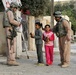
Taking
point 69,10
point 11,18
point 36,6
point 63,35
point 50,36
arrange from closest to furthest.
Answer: point 11,18 < point 63,35 < point 50,36 < point 36,6 < point 69,10

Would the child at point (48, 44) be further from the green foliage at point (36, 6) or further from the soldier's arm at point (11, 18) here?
the green foliage at point (36, 6)

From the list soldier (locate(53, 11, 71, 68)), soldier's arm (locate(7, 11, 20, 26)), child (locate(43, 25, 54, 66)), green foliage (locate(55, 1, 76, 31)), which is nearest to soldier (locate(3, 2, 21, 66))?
soldier's arm (locate(7, 11, 20, 26))

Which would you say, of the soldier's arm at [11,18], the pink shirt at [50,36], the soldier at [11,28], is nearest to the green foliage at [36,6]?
the pink shirt at [50,36]

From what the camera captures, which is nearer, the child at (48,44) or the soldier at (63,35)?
the soldier at (63,35)

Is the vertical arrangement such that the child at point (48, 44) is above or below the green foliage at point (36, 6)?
below

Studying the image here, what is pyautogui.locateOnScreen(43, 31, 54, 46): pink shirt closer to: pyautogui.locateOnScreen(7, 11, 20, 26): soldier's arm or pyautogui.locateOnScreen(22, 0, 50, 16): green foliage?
pyautogui.locateOnScreen(7, 11, 20, 26): soldier's arm

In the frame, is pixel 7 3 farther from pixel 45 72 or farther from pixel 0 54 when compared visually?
pixel 45 72

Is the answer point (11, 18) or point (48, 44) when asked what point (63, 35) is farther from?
point (11, 18)

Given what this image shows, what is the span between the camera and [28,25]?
647 inches

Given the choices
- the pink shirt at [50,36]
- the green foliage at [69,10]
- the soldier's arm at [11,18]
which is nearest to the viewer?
the soldier's arm at [11,18]

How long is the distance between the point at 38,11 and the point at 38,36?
38.1ft

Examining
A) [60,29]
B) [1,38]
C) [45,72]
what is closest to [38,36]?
[60,29]

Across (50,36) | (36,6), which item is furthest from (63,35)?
(36,6)

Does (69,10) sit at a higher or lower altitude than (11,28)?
higher
